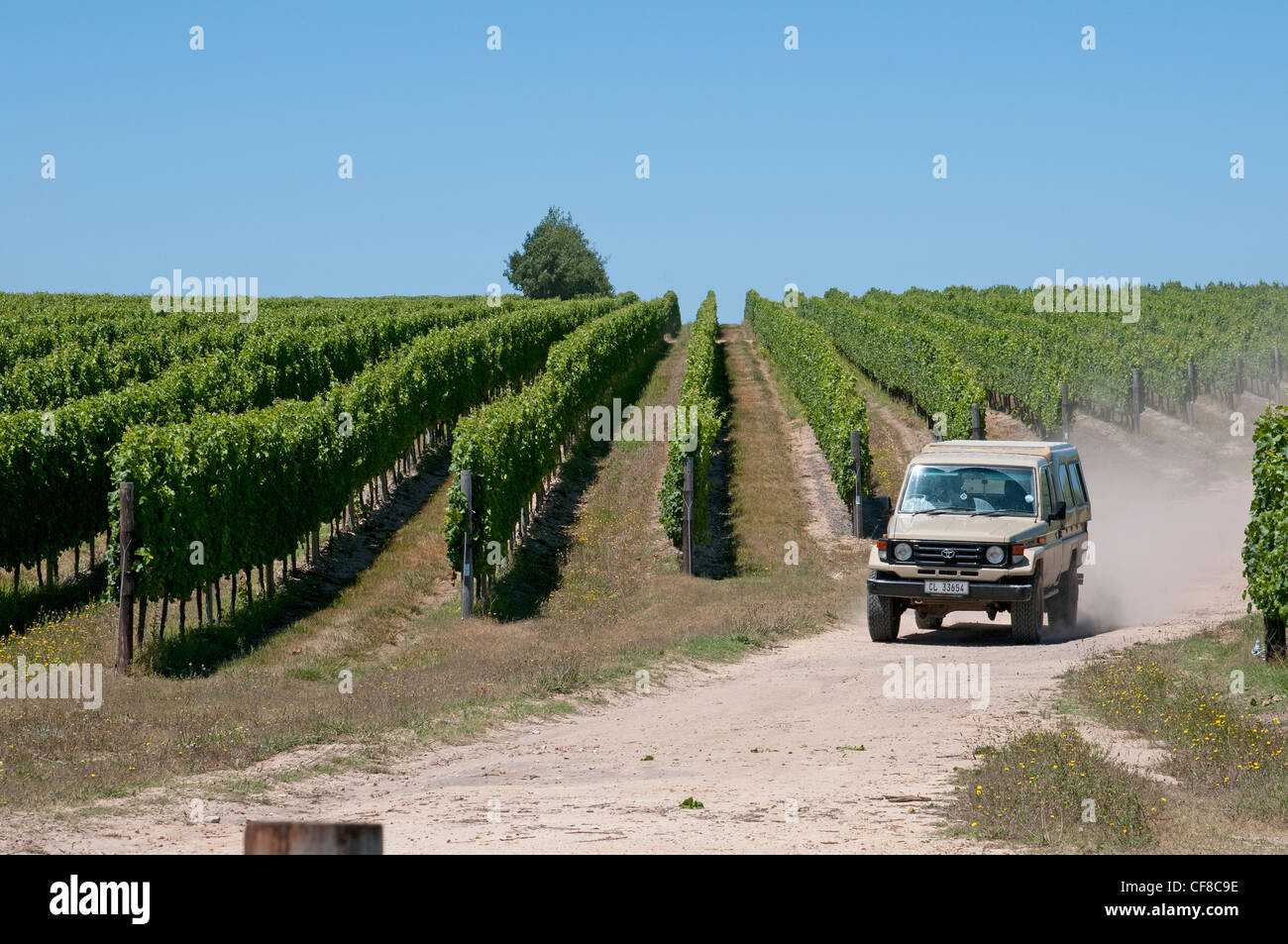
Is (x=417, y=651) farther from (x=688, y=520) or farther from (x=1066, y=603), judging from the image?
(x=1066, y=603)

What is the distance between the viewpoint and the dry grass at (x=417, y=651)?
564 inches

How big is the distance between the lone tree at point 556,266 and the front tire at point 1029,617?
12403 centimetres

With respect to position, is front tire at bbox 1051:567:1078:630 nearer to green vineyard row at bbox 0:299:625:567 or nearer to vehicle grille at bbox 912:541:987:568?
vehicle grille at bbox 912:541:987:568

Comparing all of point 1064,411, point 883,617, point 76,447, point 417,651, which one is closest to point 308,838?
point 883,617

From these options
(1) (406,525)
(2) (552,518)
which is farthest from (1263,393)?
(1) (406,525)

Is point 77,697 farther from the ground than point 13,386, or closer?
closer

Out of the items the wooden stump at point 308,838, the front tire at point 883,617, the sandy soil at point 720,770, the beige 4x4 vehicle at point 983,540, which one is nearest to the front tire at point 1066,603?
the beige 4x4 vehicle at point 983,540

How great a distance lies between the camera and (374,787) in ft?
43.0

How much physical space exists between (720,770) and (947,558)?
21.5 feet

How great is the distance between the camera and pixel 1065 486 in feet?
67.8

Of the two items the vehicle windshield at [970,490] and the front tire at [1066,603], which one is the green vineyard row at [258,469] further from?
the front tire at [1066,603]

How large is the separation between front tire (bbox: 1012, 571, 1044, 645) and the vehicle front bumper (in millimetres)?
176
